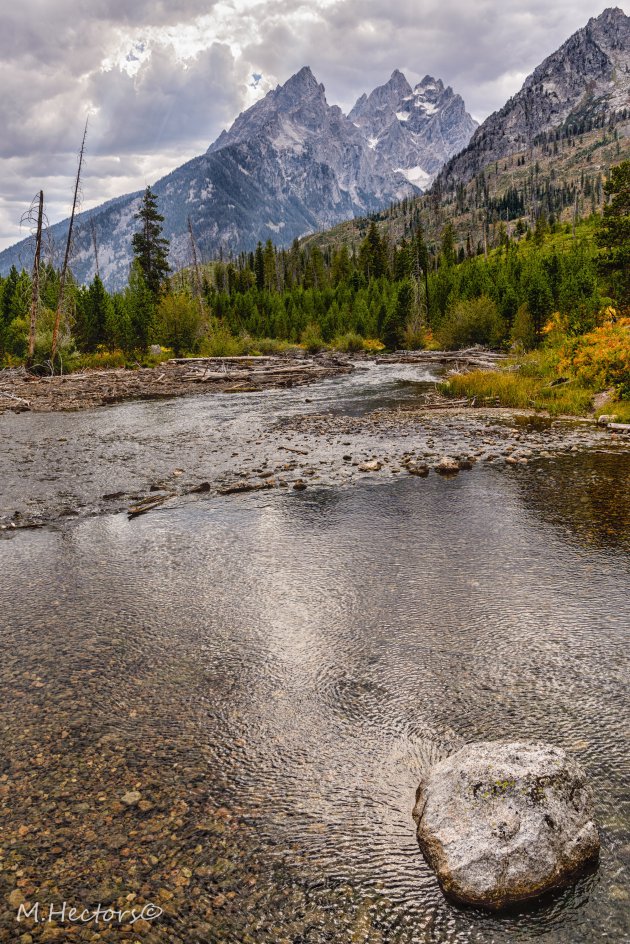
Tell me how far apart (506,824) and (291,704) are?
2489mm

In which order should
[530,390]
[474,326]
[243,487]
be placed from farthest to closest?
[474,326], [530,390], [243,487]

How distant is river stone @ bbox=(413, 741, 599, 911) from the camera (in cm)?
344

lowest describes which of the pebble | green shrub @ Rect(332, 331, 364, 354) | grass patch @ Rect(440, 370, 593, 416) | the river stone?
the pebble

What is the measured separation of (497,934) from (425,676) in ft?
9.05

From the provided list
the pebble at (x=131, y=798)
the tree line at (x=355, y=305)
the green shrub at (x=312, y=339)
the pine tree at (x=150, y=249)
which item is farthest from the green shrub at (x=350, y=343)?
the pebble at (x=131, y=798)

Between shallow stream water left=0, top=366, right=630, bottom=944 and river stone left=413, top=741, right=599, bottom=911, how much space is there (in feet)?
0.47

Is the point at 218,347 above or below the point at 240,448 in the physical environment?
above

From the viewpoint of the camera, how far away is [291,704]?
5566mm

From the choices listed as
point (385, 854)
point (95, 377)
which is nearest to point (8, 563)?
point (385, 854)

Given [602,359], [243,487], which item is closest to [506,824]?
[243,487]

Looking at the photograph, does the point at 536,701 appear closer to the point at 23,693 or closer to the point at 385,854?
the point at 385,854

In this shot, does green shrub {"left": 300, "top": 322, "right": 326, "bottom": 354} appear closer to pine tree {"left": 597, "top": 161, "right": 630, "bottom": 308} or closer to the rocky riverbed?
pine tree {"left": 597, "top": 161, "right": 630, "bottom": 308}

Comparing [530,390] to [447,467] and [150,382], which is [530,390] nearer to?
[447,467]

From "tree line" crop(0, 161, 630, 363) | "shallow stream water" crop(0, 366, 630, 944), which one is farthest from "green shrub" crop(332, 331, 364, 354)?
"shallow stream water" crop(0, 366, 630, 944)
